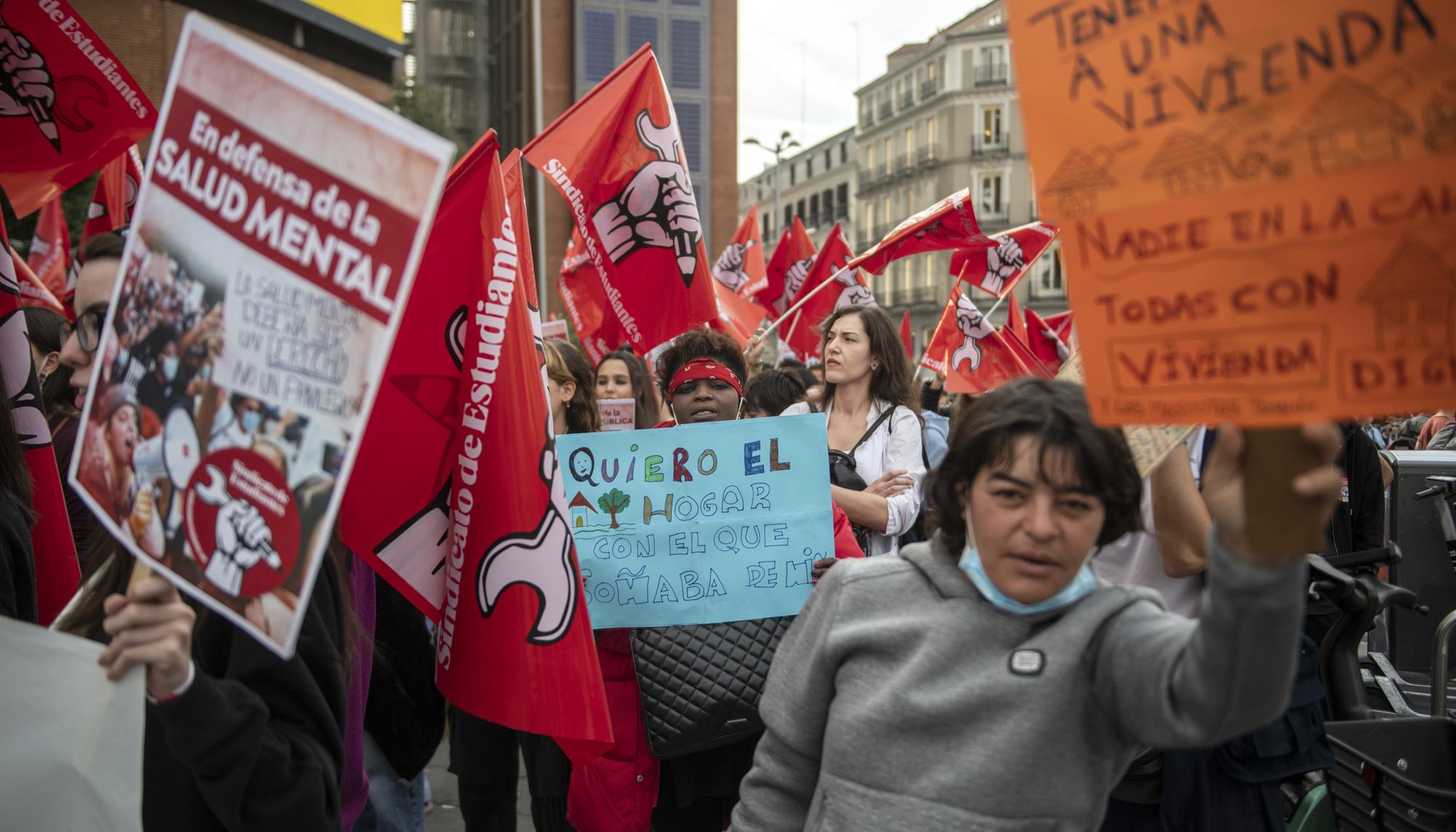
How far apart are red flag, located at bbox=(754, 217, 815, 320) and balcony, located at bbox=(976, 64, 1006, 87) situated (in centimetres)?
5464

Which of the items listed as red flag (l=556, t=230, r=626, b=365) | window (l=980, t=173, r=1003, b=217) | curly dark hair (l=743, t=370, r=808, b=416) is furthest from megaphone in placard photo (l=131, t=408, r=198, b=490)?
window (l=980, t=173, r=1003, b=217)

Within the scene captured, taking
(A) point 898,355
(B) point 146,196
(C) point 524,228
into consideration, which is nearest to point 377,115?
(B) point 146,196

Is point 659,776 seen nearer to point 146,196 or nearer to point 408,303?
point 408,303

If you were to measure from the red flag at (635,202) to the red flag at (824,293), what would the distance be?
311cm

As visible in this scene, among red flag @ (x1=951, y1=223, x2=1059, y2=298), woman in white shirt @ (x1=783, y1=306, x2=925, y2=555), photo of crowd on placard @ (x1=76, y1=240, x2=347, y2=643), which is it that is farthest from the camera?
red flag @ (x1=951, y1=223, x2=1059, y2=298)

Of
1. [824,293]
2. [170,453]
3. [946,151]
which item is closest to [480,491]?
[170,453]

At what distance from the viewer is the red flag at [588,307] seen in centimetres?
748

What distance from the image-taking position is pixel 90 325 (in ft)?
11.7

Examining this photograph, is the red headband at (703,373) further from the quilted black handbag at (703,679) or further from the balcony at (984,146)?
the balcony at (984,146)

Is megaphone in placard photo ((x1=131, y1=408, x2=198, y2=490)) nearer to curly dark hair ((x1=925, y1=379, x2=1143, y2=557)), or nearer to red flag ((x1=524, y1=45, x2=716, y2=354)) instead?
curly dark hair ((x1=925, y1=379, x2=1143, y2=557))

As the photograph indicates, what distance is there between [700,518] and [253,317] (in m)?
2.11

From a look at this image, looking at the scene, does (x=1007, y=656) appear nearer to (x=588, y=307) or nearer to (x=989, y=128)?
(x=588, y=307)

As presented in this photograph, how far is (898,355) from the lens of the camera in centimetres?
470

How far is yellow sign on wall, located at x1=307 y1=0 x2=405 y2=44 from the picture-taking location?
2377 cm
